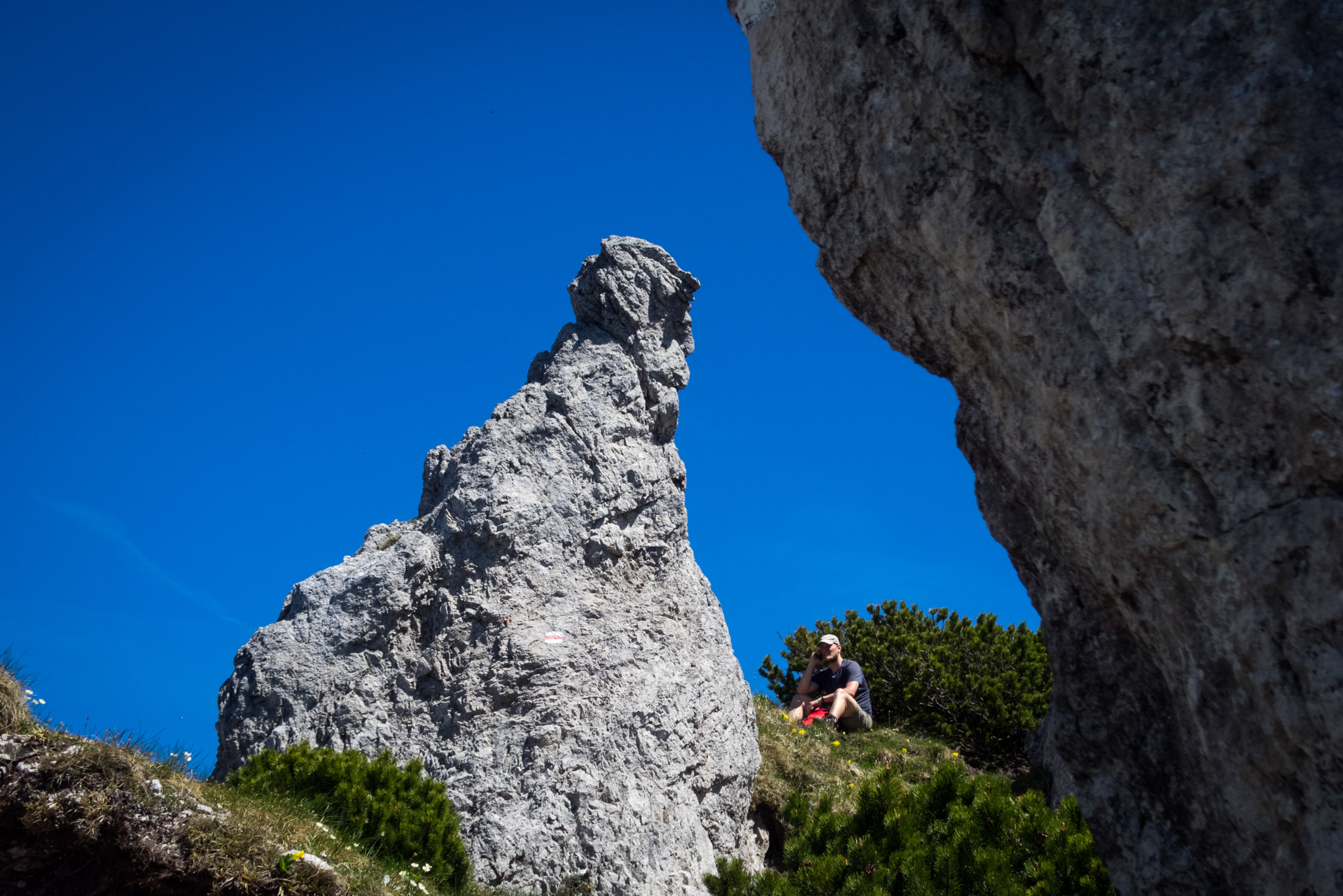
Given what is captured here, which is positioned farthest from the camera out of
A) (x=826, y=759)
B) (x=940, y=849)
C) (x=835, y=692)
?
(x=835, y=692)

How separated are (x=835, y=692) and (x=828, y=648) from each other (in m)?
0.60

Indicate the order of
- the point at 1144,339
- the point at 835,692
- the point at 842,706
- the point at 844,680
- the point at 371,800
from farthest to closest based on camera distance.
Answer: the point at 844,680 < the point at 835,692 < the point at 842,706 < the point at 371,800 < the point at 1144,339

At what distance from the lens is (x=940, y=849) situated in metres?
6.23

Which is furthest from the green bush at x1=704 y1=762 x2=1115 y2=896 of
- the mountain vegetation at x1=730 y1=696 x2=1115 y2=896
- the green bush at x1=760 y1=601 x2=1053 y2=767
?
the green bush at x1=760 y1=601 x2=1053 y2=767

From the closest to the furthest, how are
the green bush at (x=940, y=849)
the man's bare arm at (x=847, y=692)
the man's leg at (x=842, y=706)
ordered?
the green bush at (x=940, y=849) → the man's leg at (x=842, y=706) → the man's bare arm at (x=847, y=692)

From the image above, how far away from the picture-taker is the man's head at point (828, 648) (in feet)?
44.0

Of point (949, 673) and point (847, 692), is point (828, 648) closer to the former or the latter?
point (847, 692)

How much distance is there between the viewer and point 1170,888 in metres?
3.49

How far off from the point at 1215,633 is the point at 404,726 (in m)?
7.28

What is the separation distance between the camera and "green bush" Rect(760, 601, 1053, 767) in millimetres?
14344

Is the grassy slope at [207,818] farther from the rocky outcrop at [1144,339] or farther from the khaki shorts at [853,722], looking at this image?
the khaki shorts at [853,722]

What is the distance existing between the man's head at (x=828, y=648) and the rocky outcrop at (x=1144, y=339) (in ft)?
31.5

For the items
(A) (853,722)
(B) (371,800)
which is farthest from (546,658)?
(A) (853,722)

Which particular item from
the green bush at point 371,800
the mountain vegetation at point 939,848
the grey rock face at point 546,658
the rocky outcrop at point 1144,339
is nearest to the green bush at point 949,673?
the grey rock face at point 546,658
